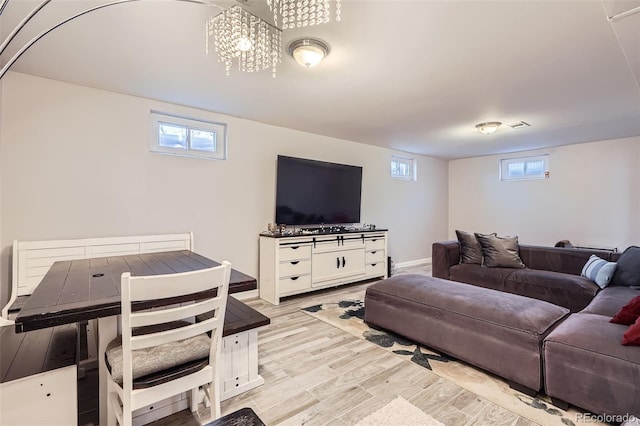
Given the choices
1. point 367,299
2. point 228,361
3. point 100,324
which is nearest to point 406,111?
point 367,299

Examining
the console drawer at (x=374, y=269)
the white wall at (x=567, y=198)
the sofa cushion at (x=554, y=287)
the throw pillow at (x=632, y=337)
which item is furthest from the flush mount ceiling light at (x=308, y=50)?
the white wall at (x=567, y=198)

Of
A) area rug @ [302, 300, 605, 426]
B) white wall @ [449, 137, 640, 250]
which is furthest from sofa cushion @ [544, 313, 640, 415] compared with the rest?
white wall @ [449, 137, 640, 250]

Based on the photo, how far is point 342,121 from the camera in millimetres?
4055

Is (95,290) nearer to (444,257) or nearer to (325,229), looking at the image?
(325,229)

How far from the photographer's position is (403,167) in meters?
6.33

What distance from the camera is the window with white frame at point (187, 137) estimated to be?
3367 millimetres

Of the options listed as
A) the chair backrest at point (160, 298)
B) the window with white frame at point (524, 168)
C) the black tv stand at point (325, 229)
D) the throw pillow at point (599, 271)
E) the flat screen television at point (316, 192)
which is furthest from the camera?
the window with white frame at point (524, 168)

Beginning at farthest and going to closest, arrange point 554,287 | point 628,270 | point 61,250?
point 554,287 → point 628,270 → point 61,250

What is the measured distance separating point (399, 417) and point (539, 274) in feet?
8.81

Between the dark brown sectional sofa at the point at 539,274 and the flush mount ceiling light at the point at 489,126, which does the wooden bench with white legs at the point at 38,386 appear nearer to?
the dark brown sectional sofa at the point at 539,274

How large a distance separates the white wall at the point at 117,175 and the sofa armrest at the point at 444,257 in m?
2.34

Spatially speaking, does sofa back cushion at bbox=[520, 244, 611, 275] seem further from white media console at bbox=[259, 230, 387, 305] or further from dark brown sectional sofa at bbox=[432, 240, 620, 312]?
white media console at bbox=[259, 230, 387, 305]

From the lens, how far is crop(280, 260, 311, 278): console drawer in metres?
3.83

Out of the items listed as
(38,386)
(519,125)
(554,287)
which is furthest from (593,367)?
(519,125)
